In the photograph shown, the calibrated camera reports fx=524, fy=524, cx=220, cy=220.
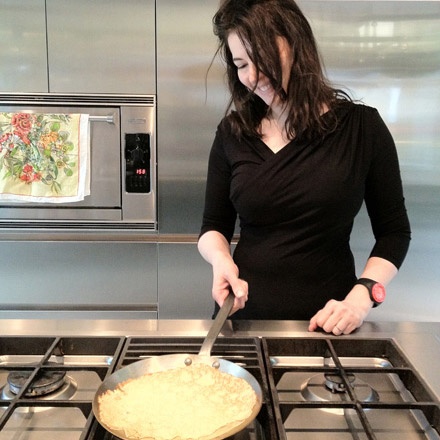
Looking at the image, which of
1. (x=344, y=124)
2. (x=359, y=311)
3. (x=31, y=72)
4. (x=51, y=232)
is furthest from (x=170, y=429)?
(x=31, y=72)

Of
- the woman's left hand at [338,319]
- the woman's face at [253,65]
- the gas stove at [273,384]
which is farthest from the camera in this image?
the woman's face at [253,65]

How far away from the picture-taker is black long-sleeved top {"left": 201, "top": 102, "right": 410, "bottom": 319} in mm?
1054

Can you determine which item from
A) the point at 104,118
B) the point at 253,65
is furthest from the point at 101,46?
the point at 253,65

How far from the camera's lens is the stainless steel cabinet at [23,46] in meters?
1.82

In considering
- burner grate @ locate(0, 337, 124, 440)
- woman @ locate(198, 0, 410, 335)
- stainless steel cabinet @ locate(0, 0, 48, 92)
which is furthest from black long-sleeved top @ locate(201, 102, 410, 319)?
stainless steel cabinet @ locate(0, 0, 48, 92)

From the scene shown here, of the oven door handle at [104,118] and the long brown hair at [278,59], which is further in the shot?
the oven door handle at [104,118]

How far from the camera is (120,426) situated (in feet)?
2.04

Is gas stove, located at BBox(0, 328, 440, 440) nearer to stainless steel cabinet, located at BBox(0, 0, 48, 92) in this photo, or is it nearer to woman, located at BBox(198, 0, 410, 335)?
woman, located at BBox(198, 0, 410, 335)

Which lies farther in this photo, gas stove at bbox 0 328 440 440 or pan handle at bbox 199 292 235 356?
pan handle at bbox 199 292 235 356

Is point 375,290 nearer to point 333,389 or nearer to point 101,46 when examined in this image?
point 333,389

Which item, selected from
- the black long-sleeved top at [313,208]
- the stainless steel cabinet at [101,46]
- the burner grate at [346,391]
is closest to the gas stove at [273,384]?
the burner grate at [346,391]

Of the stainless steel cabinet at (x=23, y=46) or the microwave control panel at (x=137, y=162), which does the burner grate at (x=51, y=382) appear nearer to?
the microwave control panel at (x=137, y=162)

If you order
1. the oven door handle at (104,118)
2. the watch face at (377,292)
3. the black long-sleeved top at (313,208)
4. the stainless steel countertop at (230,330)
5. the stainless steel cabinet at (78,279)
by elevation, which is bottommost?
the stainless steel cabinet at (78,279)

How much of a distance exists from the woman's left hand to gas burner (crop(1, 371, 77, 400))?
409mm
